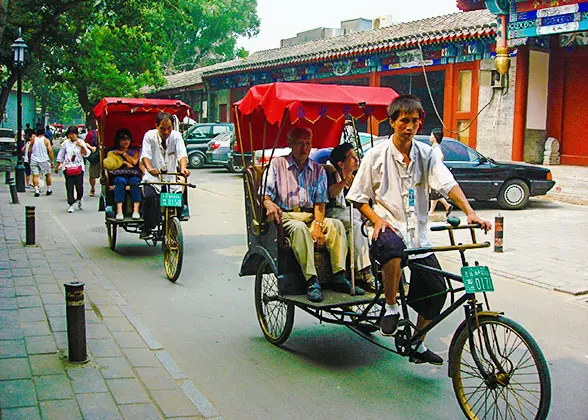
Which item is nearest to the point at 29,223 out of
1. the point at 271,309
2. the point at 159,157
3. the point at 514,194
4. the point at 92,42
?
the point at 159,157

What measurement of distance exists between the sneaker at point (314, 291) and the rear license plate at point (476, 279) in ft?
4.53

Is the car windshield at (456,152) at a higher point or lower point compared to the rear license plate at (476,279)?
higher

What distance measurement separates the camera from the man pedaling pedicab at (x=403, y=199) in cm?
456

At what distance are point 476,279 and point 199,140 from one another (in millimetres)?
24180

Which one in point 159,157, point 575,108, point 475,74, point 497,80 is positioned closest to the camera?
point 159,157

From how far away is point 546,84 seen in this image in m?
18.5

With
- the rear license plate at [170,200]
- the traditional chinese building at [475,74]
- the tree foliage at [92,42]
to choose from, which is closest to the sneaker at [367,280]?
the rear license plate at [170,200]

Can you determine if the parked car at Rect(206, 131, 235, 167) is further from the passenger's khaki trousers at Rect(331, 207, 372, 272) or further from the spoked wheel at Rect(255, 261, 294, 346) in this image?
the passenger's khaki trousers at Rect(331, 207, 372, 272)

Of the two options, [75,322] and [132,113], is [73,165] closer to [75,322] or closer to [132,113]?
[132,113]

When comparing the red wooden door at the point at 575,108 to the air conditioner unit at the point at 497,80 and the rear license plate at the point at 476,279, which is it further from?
the rear license plate at the point at 476,279

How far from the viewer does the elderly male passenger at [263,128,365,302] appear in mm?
5348

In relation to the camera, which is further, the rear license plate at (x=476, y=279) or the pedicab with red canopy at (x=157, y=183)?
the pedicab with red canopy at (x=157, y=183)

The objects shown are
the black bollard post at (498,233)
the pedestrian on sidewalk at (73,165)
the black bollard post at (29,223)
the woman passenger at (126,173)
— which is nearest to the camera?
the woman passenger at (126,173)

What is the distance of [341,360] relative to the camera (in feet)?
17.4
